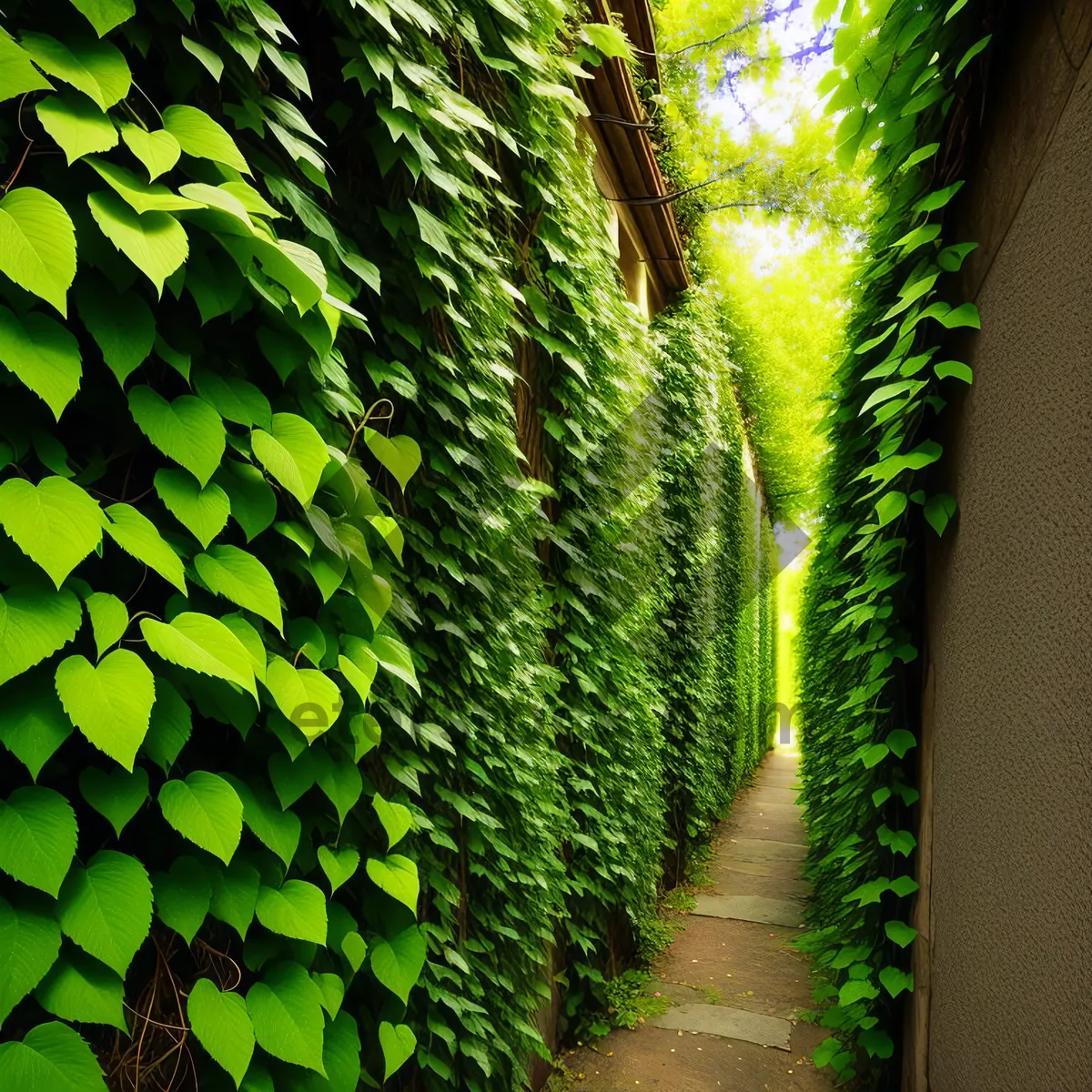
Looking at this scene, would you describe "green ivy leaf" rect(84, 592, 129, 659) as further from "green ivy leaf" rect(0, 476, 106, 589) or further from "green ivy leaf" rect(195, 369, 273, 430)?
"green ivy leaf" rect(195, 369, 273, 430)

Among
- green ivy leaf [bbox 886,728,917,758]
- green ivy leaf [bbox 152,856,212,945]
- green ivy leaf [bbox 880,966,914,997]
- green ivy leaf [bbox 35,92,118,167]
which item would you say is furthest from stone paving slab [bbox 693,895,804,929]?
green ivy leaf [bbox 35,92,118,167]

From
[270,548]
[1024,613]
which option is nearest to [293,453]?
[270,548]

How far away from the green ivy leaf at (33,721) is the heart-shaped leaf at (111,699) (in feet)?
0.07

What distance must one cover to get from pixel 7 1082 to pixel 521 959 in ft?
6.12

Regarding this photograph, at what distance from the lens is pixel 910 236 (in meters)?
2.02

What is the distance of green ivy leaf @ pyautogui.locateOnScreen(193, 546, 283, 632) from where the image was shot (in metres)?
1.09

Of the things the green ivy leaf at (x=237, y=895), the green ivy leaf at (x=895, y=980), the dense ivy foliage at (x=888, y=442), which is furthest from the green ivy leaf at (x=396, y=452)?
the green ivy leaf at (x=895, y=980)

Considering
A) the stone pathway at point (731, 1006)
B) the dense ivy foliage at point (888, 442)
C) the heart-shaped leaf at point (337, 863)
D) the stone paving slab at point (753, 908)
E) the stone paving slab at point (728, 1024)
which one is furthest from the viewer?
the stone paving slab at point (753, 908)

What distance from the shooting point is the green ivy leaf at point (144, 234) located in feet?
2.98

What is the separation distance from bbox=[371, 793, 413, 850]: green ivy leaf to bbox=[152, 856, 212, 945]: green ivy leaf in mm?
409

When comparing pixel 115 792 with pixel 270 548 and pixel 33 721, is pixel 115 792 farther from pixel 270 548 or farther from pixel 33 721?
pixel 270 548

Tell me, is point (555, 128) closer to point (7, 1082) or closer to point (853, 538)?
point (853, 538)

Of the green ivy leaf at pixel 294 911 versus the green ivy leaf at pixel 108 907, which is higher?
the green ivy leaf at pixel 108 907

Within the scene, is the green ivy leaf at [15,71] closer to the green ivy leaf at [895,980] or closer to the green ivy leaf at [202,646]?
the green ivy leaf at [202,646]
